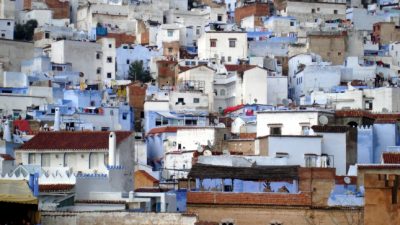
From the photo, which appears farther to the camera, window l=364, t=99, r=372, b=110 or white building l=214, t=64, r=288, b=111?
white building l=214, t=64, r=288, b=111

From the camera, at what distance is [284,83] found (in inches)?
2581

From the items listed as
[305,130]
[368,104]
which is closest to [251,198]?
[305,130]

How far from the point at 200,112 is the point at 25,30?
2161 centimetres

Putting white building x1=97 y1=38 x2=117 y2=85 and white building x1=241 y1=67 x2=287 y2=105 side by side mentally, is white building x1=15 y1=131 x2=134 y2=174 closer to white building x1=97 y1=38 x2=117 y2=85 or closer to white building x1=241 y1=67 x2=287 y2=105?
white building x1=241 y1=67 x2=287 y2=105

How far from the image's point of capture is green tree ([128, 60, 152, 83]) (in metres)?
71.8

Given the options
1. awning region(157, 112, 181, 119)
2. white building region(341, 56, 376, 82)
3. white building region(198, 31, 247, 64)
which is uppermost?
white building region(198, 31, 247, 64)

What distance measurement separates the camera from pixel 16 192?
33125 millimetres

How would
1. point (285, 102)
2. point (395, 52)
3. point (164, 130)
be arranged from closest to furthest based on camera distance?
point (164, 130) → point (285, 102) → point (395, 52)

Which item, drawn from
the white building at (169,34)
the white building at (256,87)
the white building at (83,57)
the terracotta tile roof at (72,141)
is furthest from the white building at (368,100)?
the terracotta tile roof at (72,141)

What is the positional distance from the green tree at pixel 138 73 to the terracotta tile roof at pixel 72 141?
29512 millimetres

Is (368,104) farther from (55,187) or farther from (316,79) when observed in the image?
(55,187)

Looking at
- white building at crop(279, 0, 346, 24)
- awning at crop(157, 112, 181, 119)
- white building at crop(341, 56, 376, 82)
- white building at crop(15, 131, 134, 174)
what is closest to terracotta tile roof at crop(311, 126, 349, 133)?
white building at crop(15, 131, 134, 174)

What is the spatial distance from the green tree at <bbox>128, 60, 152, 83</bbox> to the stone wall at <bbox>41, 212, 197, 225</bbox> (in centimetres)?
3762

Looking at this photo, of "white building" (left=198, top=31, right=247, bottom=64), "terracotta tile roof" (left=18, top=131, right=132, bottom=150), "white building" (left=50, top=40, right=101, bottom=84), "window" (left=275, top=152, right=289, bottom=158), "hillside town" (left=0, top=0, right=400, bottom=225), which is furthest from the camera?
"white building" (left=198, top=31, right=247, bottom=64)
